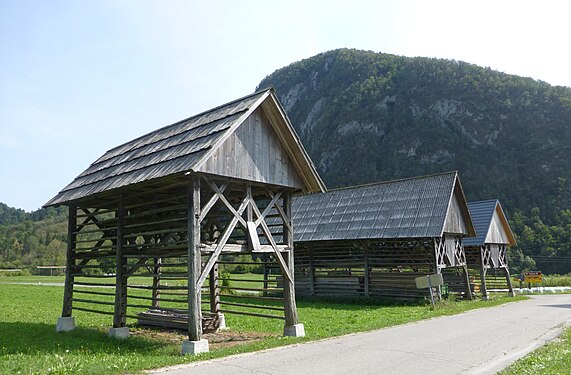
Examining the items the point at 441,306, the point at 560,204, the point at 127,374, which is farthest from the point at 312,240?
the point at 560,204

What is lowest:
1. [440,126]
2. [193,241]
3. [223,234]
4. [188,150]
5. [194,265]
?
[194,265]

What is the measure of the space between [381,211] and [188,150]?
51.1ft

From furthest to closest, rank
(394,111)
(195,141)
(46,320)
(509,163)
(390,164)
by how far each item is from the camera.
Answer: (394,111) < (390,164) < (509,163) < (46,320) < (195,141)

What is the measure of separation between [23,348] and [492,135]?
304ft

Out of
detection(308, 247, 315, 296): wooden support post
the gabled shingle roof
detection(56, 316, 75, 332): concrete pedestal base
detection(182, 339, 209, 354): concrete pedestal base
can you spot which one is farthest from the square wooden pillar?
the gabled shingle roof

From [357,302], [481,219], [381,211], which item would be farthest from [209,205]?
[481,219]

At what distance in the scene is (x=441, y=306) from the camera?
1942 cm

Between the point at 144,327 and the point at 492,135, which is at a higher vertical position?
the point at 492,135

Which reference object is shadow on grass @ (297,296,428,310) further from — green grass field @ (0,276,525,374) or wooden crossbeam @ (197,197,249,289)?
wooden crossbeam @ (197,197,249,289)

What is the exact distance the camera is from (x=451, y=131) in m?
99.0

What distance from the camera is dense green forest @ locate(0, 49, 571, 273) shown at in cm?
6856

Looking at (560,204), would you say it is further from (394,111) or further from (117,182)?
(117,182)

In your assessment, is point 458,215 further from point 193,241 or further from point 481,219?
point 193,241

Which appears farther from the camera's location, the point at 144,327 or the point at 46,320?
the point at 46,320
